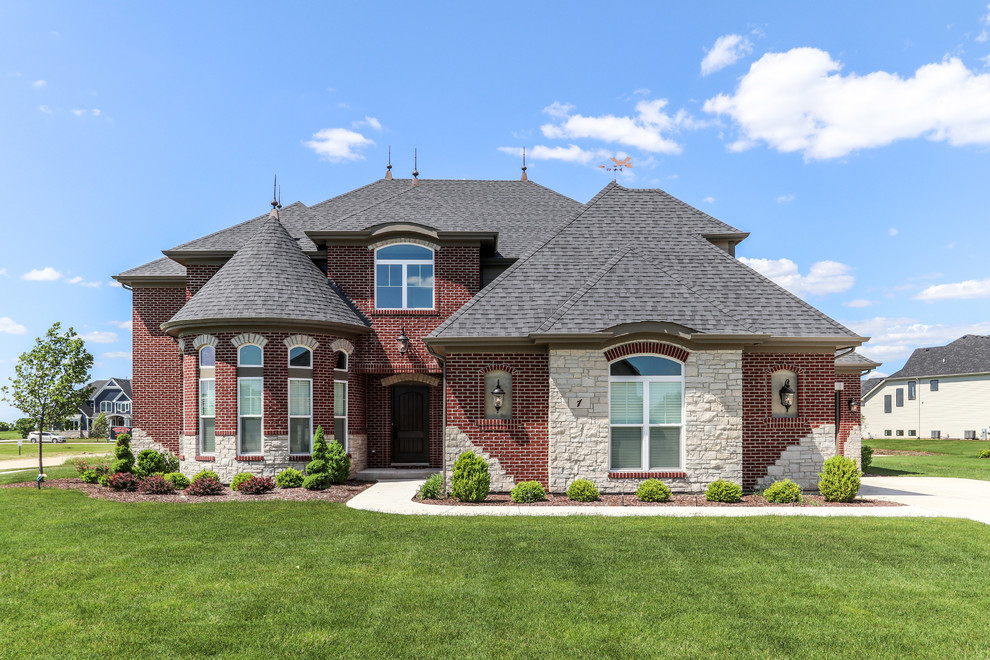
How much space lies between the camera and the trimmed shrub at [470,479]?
13.7 m

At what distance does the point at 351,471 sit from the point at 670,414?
29.3 feet

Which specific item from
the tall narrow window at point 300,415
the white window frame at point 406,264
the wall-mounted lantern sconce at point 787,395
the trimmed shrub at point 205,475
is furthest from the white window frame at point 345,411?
the wall-mounted lantern sconce at point 787,395

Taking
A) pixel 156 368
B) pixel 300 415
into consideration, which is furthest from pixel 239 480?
pixel 156 368

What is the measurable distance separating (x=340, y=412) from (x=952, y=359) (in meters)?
49.6

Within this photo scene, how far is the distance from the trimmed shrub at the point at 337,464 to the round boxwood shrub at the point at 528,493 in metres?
5.02

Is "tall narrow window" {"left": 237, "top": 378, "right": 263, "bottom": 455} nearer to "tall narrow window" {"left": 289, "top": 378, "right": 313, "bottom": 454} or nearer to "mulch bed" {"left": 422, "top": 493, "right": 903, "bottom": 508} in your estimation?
"tall narrow window" {"left": 289, "top": 378, "right": 313, "bottom": 454}

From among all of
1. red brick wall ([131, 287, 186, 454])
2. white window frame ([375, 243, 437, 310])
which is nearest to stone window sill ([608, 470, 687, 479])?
white window frame ([375, 243, 437, 310])

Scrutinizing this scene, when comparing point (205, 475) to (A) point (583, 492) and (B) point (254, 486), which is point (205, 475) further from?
(A) point (583, 492)

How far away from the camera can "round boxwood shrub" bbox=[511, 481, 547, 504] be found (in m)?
13.5

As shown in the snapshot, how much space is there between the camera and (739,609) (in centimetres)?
696

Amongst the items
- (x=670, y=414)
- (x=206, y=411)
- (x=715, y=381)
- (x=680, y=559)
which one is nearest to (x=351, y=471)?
(x=206, y=411)

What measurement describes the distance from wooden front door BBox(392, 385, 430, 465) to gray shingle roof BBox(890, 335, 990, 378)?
44.3 metres

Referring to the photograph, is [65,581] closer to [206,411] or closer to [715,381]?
[206,411]

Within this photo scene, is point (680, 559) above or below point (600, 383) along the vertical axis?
below
